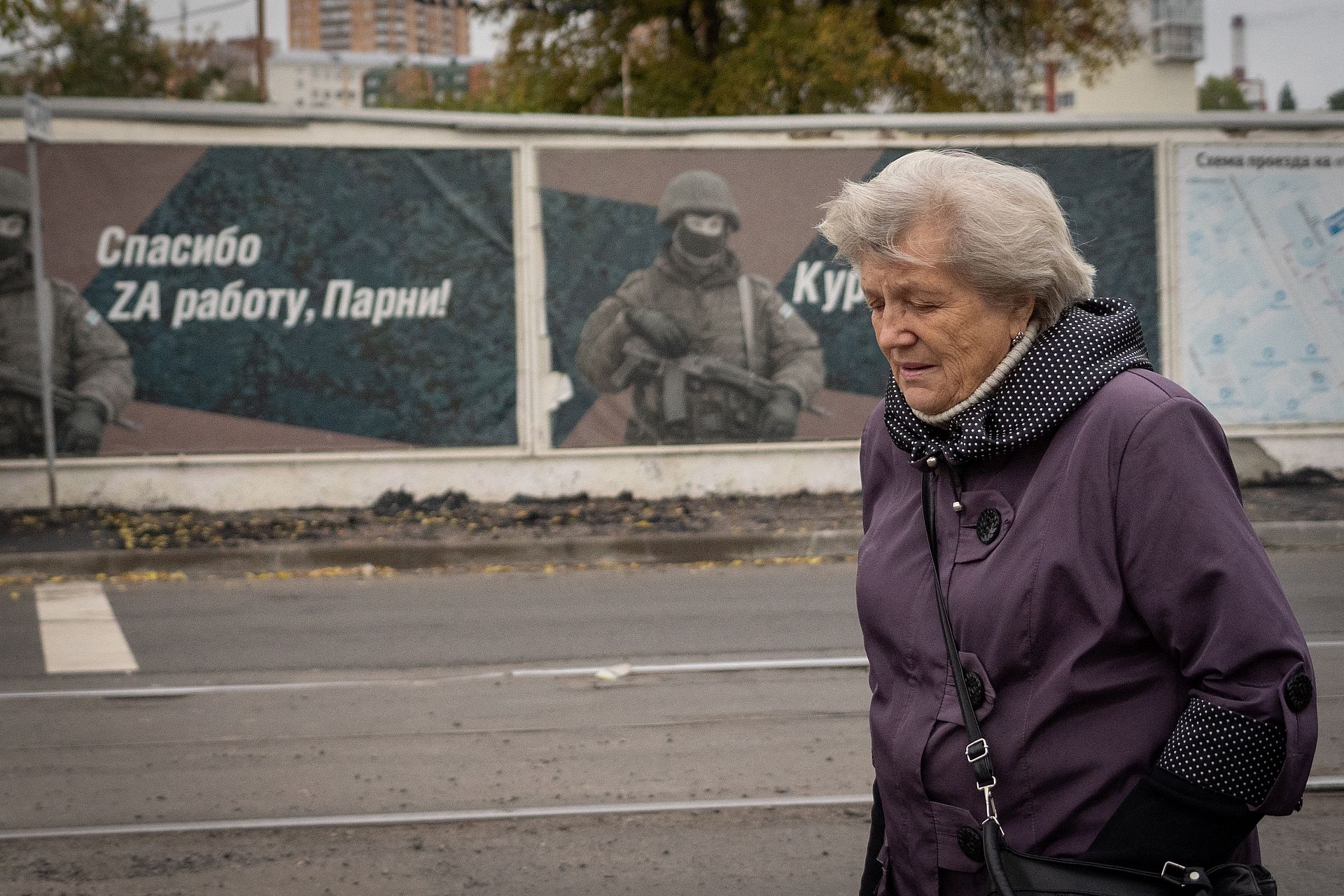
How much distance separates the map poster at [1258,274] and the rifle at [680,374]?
3916 mm

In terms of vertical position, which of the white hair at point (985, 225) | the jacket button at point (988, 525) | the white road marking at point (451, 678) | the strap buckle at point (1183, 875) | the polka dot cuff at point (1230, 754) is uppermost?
the white hair at point (985, 225)

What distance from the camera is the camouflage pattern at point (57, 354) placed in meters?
11.7

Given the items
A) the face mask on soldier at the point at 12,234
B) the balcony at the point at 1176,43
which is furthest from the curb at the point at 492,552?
the balcony at the point at 1176,43

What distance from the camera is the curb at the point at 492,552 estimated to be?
10.3 m

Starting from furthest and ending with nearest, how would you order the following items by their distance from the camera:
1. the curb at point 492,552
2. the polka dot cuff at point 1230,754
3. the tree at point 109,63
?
the tree at point 109,63 → the curb at point 492,552 → the polka dot cuff at point 1230,754

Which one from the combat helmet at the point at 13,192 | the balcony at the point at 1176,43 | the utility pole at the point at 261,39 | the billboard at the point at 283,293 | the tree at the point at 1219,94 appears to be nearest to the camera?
the combat helmet at the point at 13,192

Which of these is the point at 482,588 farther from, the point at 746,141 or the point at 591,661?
the point at 746,141

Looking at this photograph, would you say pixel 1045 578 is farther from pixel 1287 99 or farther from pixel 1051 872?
pixel 1287 99

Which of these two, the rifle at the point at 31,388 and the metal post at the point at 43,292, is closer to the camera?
the metal post at the point at 43,292

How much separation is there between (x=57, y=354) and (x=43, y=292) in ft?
1.80

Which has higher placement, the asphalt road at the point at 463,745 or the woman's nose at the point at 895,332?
the woman's nose at the point at 895,332

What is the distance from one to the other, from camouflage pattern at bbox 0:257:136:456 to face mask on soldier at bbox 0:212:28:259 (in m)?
0.08

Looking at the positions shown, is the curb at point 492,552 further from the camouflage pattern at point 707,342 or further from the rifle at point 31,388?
the rifle at point 31,388

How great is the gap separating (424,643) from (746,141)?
646 centimetres
